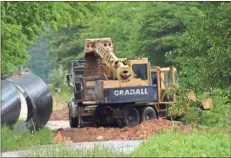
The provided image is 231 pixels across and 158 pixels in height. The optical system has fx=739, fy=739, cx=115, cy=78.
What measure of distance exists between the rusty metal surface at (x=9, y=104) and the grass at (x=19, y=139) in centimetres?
31

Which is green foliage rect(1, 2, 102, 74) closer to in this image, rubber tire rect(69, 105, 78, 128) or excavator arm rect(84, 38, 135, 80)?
excavator arm rect(84, 38, 135, 80)

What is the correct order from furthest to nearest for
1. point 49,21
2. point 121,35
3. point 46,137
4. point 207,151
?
point 121,35 < point 49,21 < point 46,137 < point 207,151

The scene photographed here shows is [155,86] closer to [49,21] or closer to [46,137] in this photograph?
[49,21]

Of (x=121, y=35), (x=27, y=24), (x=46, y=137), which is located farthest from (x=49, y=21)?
(x=121, y=35)

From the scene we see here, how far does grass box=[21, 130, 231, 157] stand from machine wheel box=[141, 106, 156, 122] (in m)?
12.1

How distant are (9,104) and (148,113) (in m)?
9.42

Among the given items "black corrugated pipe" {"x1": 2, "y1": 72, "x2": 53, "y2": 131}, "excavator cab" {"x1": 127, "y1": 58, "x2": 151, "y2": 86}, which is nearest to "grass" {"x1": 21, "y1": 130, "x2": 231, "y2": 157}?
"black corrugated pipe" {"x1": 2, "y1": 72, "x2": 53, "y2": 131}

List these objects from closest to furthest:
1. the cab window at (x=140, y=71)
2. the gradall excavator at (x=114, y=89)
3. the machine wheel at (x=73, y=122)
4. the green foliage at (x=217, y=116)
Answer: the green foliage at (x=217, y=116), the gradall excavator at (x=114, y=89), the cab window at (x=140, y=71), the machine wheel at (x=73, y=122)

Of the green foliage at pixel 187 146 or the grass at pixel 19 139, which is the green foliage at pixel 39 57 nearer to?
the grass at pixel 19 139

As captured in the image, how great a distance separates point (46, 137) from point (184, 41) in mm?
6413

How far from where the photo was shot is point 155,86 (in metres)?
30.0

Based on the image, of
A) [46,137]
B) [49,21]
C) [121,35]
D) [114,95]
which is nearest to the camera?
[46,137]

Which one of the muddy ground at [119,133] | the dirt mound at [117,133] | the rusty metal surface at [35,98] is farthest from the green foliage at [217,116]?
the rusty metal surface at [35,98]

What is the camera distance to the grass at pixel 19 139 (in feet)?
59.8
